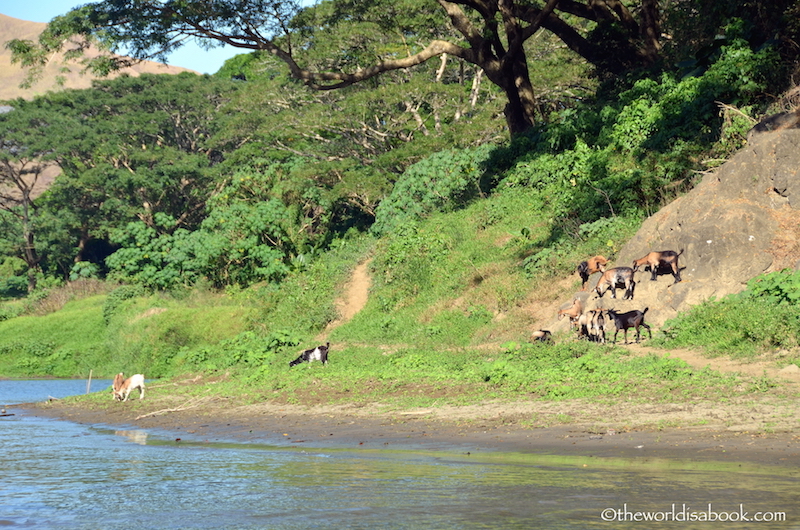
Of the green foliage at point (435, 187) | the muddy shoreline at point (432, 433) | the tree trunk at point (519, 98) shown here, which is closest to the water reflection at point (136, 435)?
the muddy shoreline at point (432, 433)

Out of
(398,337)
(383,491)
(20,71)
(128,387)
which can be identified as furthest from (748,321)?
(20,71)

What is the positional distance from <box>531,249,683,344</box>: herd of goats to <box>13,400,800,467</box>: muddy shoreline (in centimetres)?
369

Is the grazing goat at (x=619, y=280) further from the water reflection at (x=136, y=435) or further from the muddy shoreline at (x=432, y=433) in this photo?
the water reflection at (x=136, y=435)

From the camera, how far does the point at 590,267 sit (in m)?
17.0

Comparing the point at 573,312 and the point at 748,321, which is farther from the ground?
the point at 573,312

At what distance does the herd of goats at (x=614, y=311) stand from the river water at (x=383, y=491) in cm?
534

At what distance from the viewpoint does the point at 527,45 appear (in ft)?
118

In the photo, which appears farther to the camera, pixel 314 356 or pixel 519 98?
pixel 519 98

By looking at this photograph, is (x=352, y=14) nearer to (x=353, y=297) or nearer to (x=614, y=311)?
(x=353, y=297)

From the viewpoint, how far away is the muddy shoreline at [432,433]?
9039 mm

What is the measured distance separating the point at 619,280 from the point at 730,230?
1.99 meters

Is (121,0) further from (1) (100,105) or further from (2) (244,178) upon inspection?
(1) (100,105)

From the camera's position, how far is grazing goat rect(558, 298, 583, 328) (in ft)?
51.9

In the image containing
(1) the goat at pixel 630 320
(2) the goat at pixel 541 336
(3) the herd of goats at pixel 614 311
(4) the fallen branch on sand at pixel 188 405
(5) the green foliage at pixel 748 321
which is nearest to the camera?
(5) the green foliage at pixel 748 321
